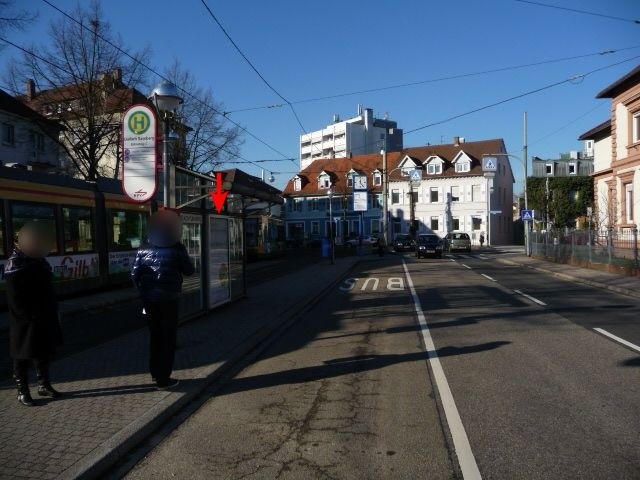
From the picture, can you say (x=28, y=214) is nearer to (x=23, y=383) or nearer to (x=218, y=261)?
(x=218, y=261)

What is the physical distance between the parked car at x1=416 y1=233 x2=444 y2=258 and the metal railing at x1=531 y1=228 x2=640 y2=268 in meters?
6.66

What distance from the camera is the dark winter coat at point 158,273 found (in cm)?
616

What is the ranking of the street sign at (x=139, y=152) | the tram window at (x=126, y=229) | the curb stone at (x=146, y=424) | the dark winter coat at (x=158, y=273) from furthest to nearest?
the tram window at (x=126, y=229)
the street sign at (x=139, y=152)
the dark winter coat at (x=158, y=273)
the curb stone at (x=146, y=424)

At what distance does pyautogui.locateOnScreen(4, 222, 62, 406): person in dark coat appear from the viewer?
5.56 meters

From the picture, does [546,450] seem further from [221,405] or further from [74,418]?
[74,418]

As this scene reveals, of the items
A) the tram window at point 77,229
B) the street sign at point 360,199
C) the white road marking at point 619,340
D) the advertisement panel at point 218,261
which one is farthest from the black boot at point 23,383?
the street sign at point 360,199

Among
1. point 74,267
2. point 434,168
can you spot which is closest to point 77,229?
point 74,267

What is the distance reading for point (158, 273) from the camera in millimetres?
6164

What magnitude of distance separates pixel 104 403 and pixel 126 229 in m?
13.3

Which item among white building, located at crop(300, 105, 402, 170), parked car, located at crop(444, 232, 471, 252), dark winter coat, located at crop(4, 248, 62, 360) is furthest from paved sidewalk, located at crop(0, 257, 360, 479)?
white building, located at crop(300, 105, 402, 170)

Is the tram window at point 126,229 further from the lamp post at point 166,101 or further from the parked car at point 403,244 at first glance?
the parked car at point 403,244

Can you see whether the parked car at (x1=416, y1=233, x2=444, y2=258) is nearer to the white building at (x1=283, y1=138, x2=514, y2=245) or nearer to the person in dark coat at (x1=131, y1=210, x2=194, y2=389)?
the white building at (x1=283, y1=138, x2=514, y2=245)

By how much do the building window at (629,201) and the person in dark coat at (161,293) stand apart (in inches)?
1173

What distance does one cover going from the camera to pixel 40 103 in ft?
93.8
